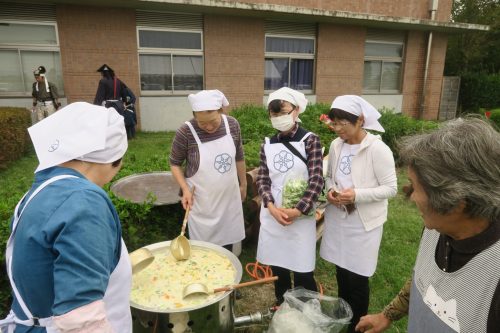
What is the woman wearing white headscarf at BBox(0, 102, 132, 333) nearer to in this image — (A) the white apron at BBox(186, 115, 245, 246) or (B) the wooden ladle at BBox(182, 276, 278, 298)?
(B) the wooden ladle at BBox(182, 276, 278, 298)

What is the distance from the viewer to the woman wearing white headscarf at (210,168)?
9.34 ft

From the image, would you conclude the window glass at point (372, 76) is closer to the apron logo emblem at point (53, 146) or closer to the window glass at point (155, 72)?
the window glass at point (155, 72)

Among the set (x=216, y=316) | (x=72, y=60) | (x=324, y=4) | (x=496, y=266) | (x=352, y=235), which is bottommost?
(x=216, y=316)

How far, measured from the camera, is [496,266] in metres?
1.08

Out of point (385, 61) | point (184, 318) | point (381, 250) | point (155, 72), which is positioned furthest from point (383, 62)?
point (184, 318)

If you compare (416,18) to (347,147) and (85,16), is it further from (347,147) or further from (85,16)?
(347,147)

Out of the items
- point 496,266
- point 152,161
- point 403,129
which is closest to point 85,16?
point 152,161

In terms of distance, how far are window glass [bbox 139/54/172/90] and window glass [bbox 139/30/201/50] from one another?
354 millimetres

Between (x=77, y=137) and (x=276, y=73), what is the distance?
12.2 m

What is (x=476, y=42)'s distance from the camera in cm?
1892

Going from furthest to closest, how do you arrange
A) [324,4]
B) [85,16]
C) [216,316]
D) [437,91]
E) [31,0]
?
[437,91] → [324,4] → [85,16] → [31,0] → [216,316]

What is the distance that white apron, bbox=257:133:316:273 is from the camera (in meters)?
2.55

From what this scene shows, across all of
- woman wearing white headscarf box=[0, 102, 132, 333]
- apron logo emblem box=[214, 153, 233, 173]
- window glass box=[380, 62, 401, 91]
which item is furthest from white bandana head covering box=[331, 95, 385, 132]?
window glass box=[380, 62, 401, 91]

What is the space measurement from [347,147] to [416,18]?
1434cm
